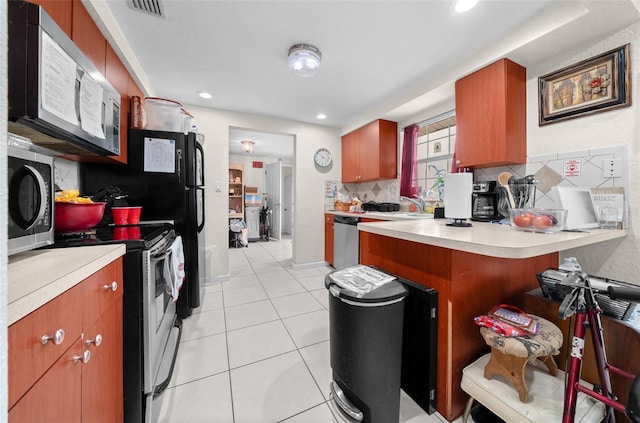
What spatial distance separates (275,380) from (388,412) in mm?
721

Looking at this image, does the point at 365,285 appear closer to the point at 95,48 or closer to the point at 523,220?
the point at 523,220

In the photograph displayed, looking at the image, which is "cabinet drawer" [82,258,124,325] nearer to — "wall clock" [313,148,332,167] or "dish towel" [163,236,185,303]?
"dish towel" [163,236,185,303]

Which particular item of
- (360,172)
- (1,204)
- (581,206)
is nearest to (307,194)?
(360,172)

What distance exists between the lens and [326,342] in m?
1.84

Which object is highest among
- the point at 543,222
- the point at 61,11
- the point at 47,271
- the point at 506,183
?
the point at 61,11

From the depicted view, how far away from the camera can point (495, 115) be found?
6.09 ft

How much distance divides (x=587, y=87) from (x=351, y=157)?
265 centimetres

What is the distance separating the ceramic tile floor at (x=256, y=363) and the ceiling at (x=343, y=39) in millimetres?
2328

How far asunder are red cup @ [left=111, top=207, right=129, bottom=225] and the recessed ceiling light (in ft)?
8.43

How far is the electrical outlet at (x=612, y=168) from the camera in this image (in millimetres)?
1449

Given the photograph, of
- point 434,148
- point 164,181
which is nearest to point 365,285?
point 164,181

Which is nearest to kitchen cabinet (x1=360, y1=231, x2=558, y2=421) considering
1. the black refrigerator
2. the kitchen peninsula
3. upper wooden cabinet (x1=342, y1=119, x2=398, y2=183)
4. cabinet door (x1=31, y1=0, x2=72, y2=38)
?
the kitchen peninsula

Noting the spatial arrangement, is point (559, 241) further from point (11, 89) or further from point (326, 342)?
point (11, 89)

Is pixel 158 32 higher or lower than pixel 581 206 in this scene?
higher
